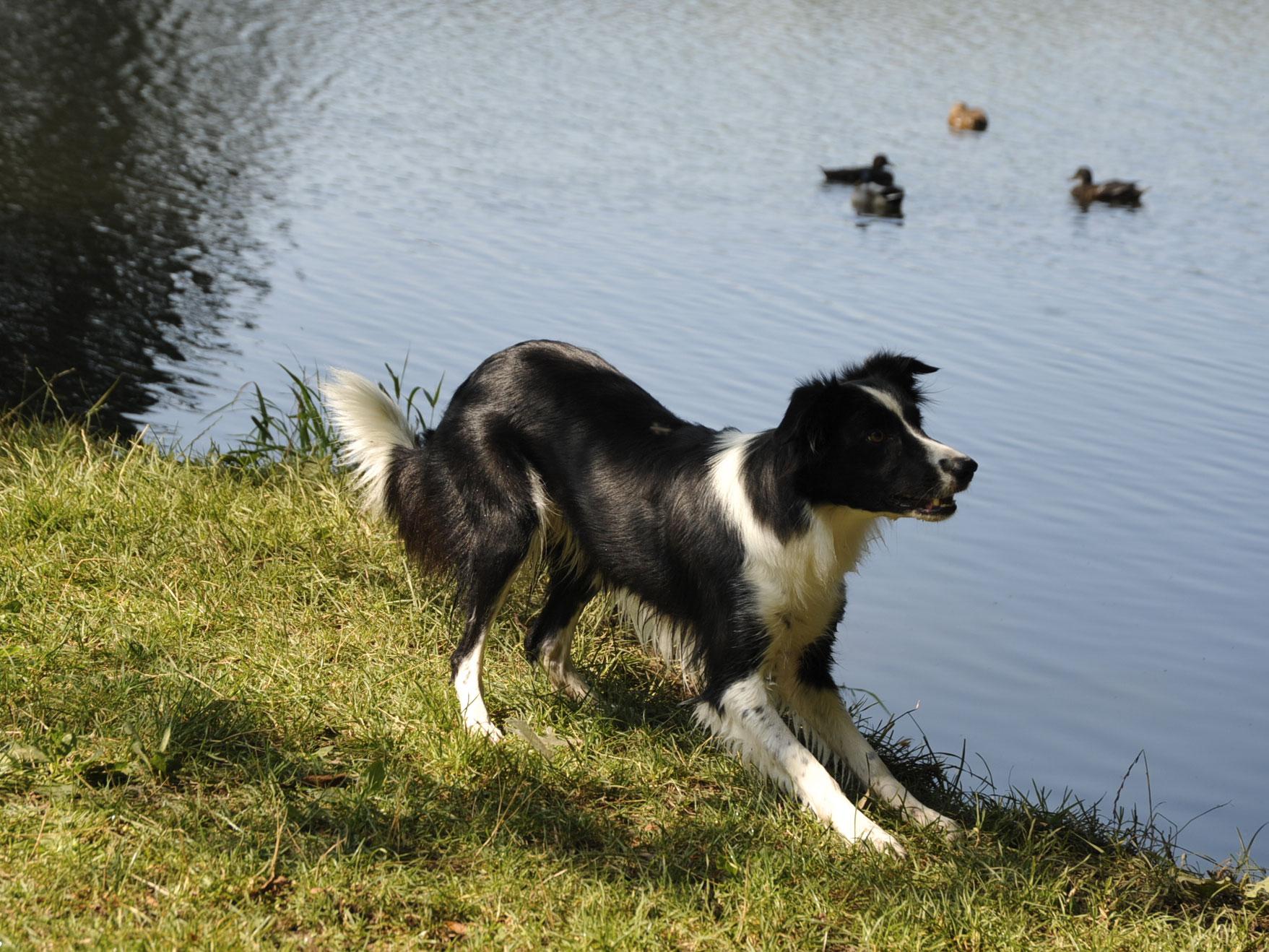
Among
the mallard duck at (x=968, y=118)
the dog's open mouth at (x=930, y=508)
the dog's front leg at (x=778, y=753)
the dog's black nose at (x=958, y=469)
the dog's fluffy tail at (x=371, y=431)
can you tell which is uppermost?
the mallard duck at (x=968, y=118)

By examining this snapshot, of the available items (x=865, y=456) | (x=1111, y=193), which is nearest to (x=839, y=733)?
(x=865, y=456)

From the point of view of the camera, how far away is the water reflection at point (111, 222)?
793 centimetres

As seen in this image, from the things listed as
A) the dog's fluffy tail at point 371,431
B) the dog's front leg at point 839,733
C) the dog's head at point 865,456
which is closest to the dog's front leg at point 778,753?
the dog's front leg at point 839,733

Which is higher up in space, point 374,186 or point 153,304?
point 374,186

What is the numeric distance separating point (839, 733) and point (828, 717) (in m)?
0.06

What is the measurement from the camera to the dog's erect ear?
4.05 meters

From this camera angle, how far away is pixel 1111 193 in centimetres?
1284

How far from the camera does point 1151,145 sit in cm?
1501

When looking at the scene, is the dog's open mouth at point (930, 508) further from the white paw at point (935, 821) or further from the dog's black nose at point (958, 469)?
the white paw at point (935, 821)

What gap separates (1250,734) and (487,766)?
117 inches

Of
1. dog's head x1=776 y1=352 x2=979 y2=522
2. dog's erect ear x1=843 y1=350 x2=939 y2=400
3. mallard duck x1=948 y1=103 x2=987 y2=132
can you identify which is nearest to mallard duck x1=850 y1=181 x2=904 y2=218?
mallard duck x1=948 y1=103 x2=987 y2=132

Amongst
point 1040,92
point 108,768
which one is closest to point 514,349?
point 108,768

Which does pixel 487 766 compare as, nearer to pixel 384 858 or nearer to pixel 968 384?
pixel 384 858

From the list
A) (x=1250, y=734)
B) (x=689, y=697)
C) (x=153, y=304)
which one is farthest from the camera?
(x=153, y=304)
